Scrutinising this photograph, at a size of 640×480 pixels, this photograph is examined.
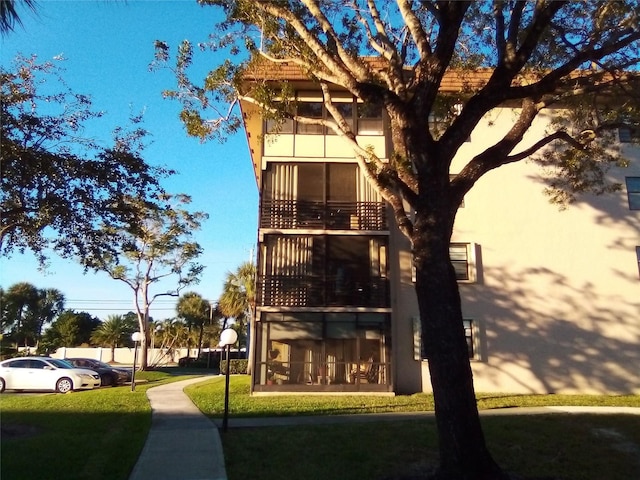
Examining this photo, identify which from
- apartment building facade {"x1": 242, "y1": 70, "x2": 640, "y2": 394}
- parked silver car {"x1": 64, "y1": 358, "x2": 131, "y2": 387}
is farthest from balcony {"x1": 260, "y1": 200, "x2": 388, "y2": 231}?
parked silver car {"x1": 64, "y1": 358, "x2": 131, "y2": 387}

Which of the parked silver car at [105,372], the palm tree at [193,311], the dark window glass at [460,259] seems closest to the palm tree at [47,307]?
the palm tree at [193,311]

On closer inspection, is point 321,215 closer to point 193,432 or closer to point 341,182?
point 341,182

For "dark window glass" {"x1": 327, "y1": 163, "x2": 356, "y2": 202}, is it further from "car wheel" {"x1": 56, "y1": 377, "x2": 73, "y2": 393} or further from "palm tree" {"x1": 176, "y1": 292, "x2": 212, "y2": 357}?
"palm tree" {"x1": 176, "y1": 292, "x2": 212, "y2": 357}

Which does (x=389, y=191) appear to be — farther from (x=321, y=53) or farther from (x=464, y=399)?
(x=464, y=399)

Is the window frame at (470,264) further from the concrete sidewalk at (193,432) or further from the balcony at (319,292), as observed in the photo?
the concrete sidewalk at (193,432)

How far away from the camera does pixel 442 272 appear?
7020 millimetres

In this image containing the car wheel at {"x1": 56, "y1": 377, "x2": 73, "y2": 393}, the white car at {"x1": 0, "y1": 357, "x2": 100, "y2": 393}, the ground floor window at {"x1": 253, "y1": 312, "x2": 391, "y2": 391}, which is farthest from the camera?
the car wheel at {"x1": 56, "y1": 377, "x2": 73, "y2": 393}

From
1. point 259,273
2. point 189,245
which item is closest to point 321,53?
point 259,273

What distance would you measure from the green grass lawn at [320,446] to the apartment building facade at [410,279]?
4368 millimetres

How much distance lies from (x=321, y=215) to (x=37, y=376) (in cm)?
1130

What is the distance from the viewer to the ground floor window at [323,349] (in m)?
17.0

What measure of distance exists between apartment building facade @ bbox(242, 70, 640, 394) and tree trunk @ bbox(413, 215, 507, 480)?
32.9 feet

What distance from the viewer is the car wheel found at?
64.1ft

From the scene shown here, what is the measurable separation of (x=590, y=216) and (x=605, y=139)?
23.3 ft
